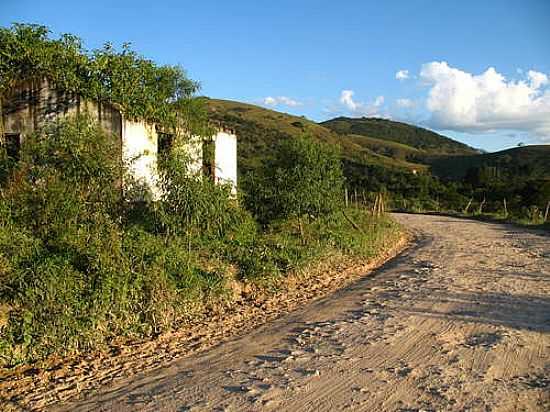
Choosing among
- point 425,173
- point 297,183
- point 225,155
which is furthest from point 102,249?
point 425,173

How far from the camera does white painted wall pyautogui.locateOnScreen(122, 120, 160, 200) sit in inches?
499

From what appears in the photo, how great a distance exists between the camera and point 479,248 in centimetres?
1579

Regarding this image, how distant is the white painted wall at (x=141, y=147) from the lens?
1269 cm

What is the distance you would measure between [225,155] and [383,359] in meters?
13.4

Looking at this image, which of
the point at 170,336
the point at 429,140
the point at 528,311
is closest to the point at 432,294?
the point at 528,311

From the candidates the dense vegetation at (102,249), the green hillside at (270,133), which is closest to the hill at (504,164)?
the green hillside at (270,133)

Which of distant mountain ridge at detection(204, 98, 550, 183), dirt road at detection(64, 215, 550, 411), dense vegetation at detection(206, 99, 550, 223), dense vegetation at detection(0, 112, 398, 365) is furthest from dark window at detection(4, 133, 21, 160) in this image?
distant mountain ridge at detection(204, 98, 550, 183)

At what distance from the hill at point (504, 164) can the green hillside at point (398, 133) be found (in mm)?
24673

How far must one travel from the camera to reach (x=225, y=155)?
18.8m

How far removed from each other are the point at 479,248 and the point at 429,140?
328 feet

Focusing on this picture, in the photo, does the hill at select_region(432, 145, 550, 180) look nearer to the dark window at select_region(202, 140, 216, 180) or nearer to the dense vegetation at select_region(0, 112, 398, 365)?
the dark window at select_region(202, 140, 216, 180)

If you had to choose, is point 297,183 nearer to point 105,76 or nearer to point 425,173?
point 105,76

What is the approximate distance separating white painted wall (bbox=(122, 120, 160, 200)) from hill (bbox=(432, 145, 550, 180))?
146ft

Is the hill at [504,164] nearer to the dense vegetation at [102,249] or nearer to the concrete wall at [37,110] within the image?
the concrete wall at [37,110]
